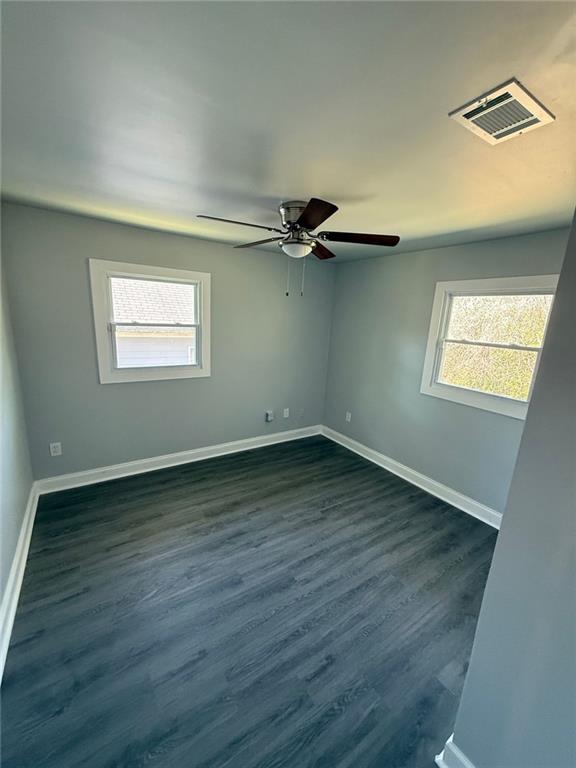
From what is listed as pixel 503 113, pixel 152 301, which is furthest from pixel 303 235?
pixel 152 301

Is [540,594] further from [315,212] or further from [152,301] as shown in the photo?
[152,301]

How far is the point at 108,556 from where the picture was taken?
222 centimetres

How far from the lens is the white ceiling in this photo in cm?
78

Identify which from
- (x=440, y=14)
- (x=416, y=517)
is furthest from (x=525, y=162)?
(x=416, y=517)

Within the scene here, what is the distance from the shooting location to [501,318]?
2.74 metres

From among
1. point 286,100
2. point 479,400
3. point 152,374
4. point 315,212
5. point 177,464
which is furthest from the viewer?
point 177,464

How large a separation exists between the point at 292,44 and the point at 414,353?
2.98 meters

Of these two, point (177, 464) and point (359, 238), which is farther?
point (177, 464)

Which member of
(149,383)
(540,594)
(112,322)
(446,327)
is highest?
(446,327)

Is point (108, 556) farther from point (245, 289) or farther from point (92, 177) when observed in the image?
point (245, 289)

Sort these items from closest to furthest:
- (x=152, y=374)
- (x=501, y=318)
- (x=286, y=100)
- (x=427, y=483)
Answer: (x=286, y=100) < (x=501, y=318) < (x=152, y=374) < (x=427, y=483)

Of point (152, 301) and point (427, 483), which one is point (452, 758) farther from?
point (152, 301)

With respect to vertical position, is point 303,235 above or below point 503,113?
below

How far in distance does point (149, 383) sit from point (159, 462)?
0.91m
